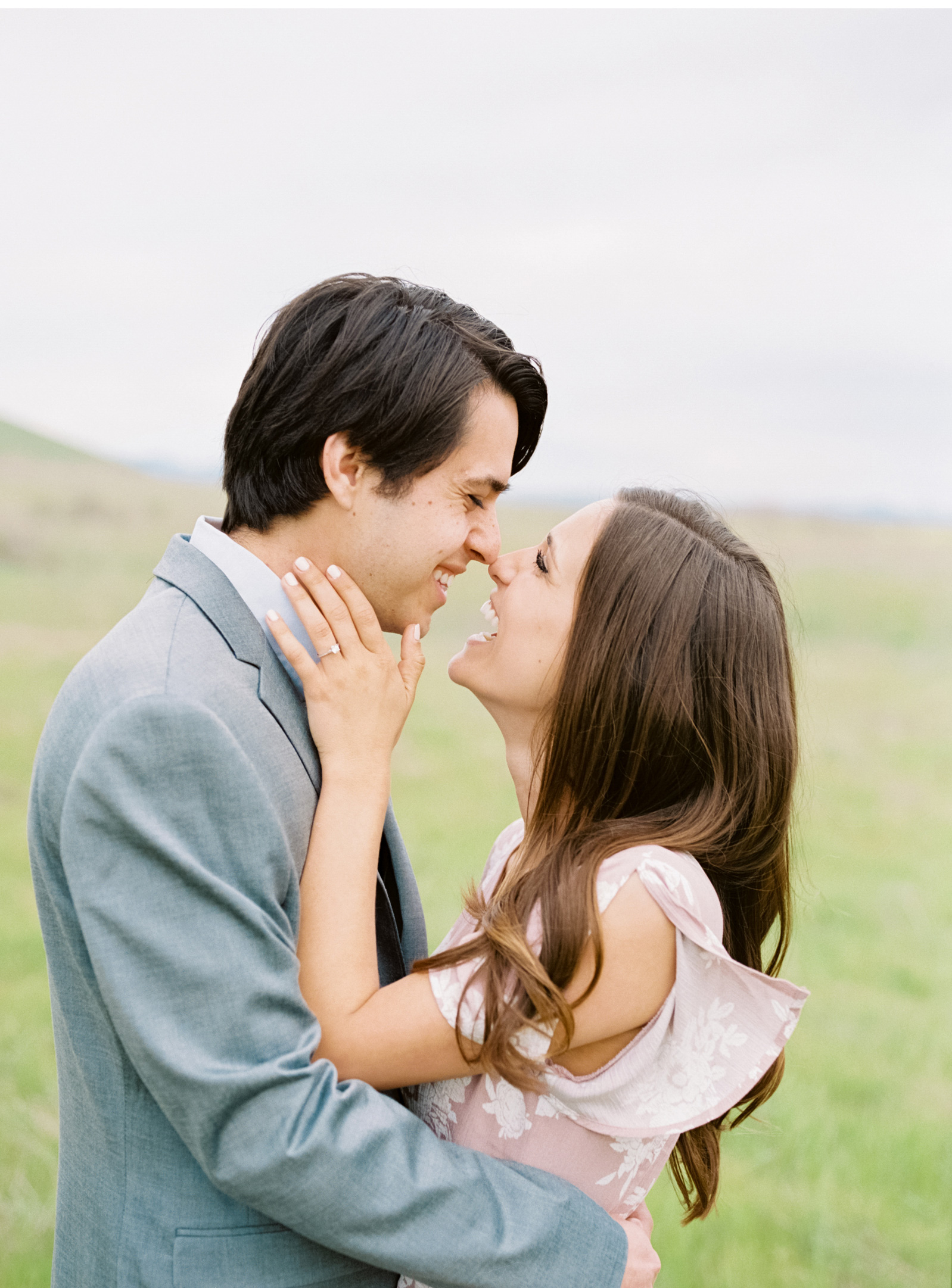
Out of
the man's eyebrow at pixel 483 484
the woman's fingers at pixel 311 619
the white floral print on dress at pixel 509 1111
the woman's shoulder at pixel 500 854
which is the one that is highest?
the man's eyebrow at pixel 483 484

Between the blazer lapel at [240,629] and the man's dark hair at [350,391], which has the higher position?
the man's dark hair at [350,391]

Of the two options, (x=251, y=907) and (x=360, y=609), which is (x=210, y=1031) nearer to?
(x=251, y=907)

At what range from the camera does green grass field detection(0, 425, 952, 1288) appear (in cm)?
301

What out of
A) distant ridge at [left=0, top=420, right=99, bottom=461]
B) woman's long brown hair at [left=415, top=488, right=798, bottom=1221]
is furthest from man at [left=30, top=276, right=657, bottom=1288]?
distant ridge at [left=0, top=420, right=99, bottom=461]

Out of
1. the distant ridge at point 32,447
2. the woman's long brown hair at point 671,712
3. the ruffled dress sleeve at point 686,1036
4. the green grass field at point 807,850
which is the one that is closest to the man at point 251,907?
the ruffled dress sleeve at point 686,1036

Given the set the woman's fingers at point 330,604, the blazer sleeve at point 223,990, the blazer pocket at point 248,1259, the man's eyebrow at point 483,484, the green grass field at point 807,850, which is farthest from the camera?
the green grass field at point 807,850

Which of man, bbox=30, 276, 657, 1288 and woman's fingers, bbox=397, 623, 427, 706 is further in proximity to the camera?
woman's fingers, bbox=397, 623, 427, 706

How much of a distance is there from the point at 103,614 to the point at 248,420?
117 inches

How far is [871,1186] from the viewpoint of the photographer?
320cm

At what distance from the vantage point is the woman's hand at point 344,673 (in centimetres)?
126

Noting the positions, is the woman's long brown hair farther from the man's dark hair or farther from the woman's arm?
the man's dark hair

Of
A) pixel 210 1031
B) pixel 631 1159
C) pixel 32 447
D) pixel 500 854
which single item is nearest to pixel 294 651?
pixel 210 1031

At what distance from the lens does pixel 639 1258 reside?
1262 mm

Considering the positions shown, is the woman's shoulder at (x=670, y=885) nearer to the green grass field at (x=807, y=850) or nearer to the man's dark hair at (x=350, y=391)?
the man's dark hair at (x=350, y=391)
